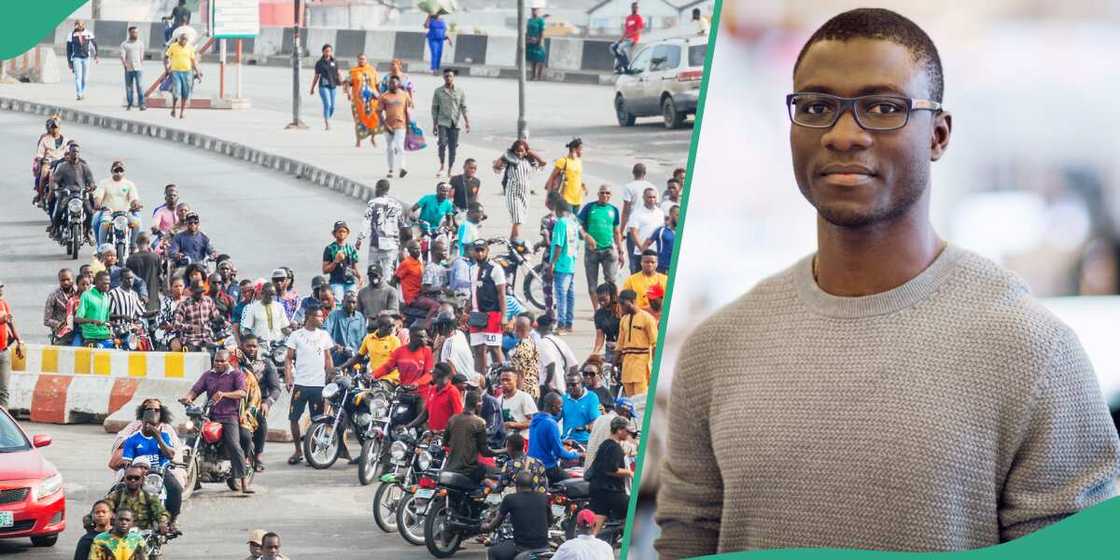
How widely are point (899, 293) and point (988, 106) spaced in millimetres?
296

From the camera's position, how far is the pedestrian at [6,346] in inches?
397

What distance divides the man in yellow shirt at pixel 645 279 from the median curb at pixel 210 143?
140 inches

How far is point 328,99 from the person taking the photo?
14.2 m

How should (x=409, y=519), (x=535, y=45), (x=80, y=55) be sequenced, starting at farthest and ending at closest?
(x=535, y=45)
(x=80, y=55)
(x=409, y=519)

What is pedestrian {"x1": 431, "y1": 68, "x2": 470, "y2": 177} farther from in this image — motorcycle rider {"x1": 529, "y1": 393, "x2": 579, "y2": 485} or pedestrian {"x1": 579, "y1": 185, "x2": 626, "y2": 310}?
motorcycle rider {"x1": 529, "y1": 393, "x2": 579, "y2": 485}

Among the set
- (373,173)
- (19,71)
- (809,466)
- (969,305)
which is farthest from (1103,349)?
(373,173)

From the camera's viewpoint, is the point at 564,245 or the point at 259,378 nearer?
the point at 259,378

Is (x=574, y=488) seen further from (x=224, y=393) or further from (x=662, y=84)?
(x=224, y=393)

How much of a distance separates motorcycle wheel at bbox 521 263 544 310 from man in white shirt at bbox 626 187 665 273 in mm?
1843

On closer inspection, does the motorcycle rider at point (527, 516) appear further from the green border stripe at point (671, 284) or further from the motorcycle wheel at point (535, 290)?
the green border stripe at point (671, 284)

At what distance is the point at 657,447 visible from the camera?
6.73 feet

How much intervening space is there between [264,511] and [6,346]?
181 cm

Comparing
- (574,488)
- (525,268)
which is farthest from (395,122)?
(574,488)

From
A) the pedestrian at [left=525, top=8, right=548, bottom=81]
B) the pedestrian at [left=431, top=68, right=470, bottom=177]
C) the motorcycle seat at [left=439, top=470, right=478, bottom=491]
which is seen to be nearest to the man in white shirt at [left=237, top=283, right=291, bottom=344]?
the motorcycle seat at [left=439, top=470, right=478, bottom=491]
